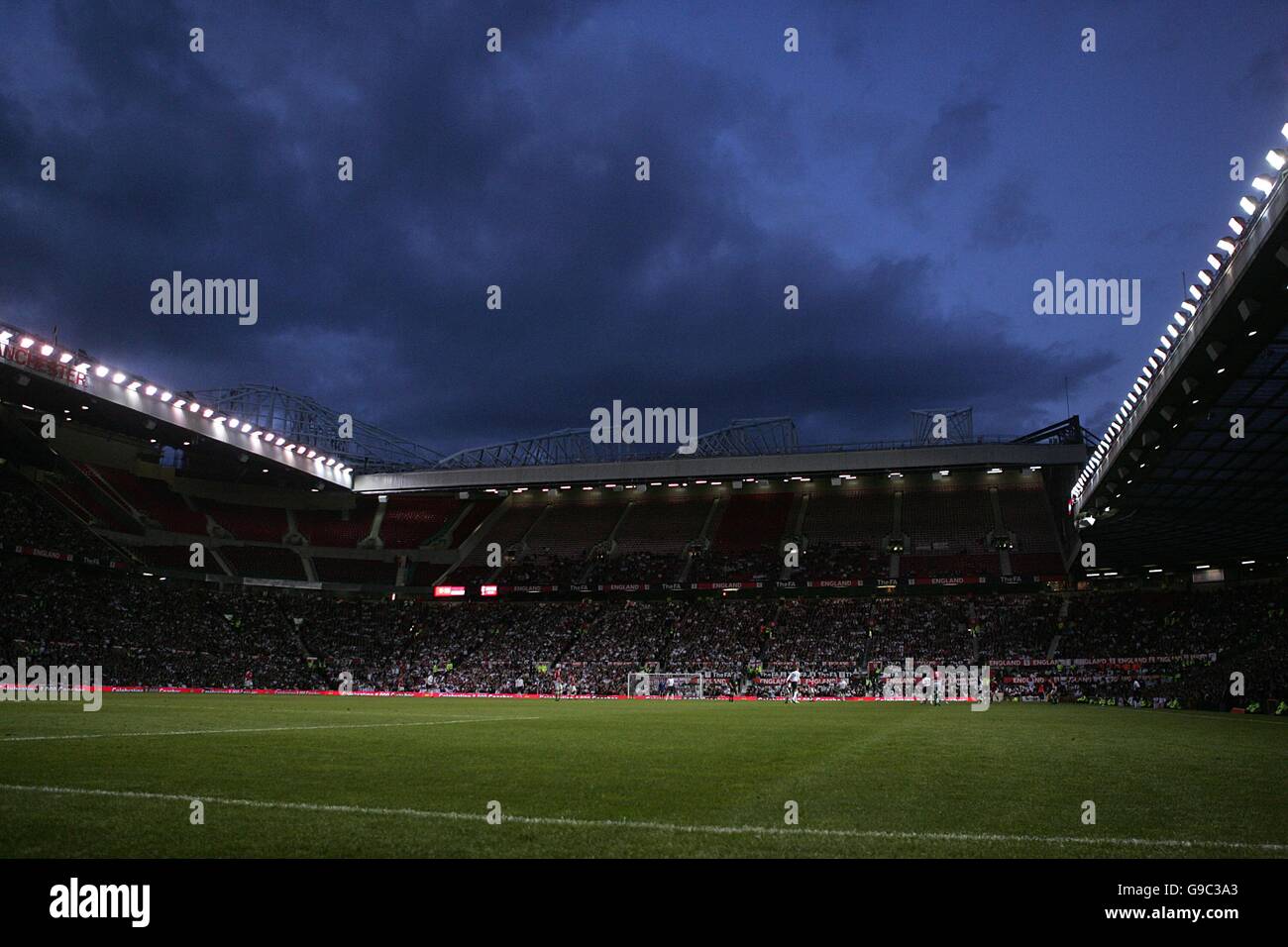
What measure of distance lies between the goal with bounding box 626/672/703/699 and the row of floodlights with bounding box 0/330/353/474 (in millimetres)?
30017

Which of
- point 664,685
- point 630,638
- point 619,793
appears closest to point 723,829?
point 619,793

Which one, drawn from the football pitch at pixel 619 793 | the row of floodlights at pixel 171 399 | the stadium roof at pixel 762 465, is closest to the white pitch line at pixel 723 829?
the football pitch at pixel 619 793

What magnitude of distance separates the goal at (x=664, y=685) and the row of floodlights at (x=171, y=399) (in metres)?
30.0

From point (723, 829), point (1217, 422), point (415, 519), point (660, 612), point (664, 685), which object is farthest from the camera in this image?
point (415, 519)

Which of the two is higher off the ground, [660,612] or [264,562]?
[264,562]

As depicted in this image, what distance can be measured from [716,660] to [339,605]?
31.6m

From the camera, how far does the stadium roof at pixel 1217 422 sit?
57.9 feet

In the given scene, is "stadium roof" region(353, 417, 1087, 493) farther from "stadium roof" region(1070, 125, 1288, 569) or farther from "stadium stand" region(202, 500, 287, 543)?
"stadium roof" region(1070, 125, 1288, 569)

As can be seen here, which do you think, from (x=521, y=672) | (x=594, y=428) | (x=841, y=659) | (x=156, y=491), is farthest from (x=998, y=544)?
(x=156, y=491)

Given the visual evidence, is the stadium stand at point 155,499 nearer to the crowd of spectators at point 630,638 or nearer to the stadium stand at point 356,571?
the crowd of spectators at point 630,638

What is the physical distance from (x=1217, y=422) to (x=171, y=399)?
2089 inches

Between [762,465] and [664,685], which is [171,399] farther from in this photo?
[762,465]

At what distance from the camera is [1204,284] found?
2002 cm

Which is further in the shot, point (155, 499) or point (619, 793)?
point (155, 499)
